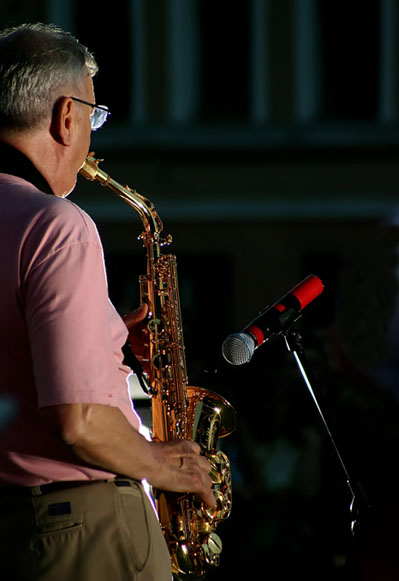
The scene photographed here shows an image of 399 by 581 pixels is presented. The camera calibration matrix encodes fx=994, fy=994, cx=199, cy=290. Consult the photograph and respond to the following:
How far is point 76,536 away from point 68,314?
490 mm

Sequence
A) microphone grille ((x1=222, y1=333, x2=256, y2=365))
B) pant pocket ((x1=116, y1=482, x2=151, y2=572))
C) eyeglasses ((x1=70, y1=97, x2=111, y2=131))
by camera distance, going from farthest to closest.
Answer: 1. microphone grille ((x1=222, y1=333, x2=256, y2=365))
2. eyeglasses ((x1=70, y1=97, x2=111, y2=131))
3. pant pocket ((x1=116, y1=482, x2=151, y2=572))

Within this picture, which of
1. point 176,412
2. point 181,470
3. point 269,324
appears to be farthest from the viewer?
point 176,412

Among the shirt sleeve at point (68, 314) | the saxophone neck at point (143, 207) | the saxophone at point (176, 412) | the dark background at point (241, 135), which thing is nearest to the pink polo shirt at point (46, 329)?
the shirt sleeve at point (68, 314)

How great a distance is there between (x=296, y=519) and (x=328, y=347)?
3.75 ft

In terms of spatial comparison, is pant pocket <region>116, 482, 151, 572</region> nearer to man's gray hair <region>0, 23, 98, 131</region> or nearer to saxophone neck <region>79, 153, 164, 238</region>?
man's gray hair <region>0, 23, 98, 131</region>

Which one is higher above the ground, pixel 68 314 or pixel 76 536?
pixel 68 314

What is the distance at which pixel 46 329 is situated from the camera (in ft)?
6.70

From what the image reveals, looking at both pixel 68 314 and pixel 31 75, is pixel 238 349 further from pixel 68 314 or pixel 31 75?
pixel 31 75

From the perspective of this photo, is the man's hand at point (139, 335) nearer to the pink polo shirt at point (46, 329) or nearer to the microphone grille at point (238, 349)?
the microphone grille at point (238, 349)

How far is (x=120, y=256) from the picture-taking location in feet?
38.0

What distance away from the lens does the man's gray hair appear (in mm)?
2236

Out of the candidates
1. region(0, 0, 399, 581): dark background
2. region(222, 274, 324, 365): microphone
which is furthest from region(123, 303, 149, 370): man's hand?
region(0, 0, 399, 581): dark background

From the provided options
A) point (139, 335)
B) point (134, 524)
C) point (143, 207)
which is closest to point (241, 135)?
point (143, 207)

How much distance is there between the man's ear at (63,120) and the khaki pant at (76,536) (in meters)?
0.80
